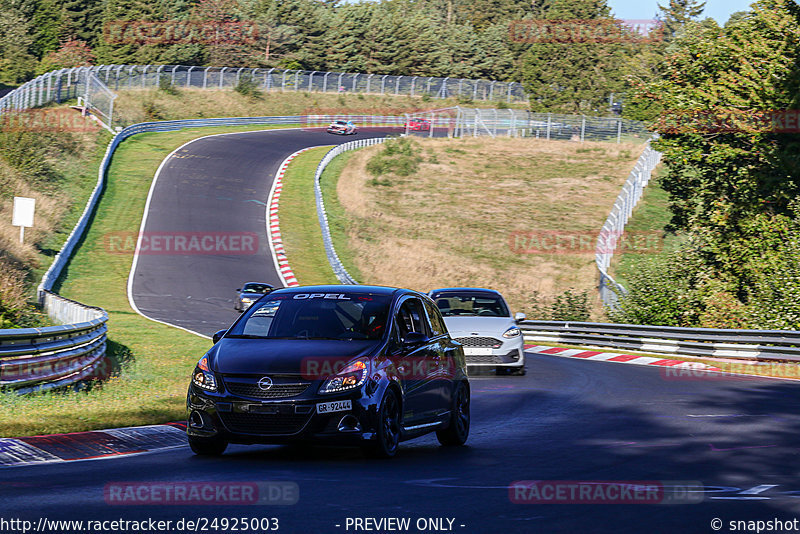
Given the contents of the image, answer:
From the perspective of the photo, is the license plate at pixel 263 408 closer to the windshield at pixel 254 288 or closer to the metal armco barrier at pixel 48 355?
the metal armco barrier at pixel 48 355

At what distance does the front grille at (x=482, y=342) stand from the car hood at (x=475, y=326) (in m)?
0.11

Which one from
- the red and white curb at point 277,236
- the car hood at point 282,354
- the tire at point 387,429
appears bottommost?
the red and white curb at point 277,236

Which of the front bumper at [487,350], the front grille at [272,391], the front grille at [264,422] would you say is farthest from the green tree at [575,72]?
the front grille at [264,422]

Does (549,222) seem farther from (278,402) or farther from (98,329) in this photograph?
(278,402)

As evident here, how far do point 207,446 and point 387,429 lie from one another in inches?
66.8

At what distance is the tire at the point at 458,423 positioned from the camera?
451 inches

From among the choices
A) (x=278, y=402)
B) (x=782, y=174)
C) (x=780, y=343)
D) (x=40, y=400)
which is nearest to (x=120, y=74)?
(x=782, y=174)

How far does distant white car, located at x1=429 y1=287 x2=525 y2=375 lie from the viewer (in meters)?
20.0

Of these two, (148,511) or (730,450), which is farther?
(730,450)

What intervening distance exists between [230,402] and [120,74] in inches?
2716

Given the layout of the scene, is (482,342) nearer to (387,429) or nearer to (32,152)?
(387,429)

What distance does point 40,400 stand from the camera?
13.3 m

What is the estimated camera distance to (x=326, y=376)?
946 cm

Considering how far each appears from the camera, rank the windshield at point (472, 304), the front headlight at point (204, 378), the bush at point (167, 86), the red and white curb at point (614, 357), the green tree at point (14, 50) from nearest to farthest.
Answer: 1. the front headlight at point (204, 378)
2. the windshield at point (472, 304)
3. the red and white curb at point (614, 357)
4. the bush at point (167, 86)
5. the green tree at point (14, 50)
